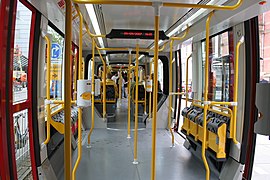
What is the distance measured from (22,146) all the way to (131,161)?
195cm

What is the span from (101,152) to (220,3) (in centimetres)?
333

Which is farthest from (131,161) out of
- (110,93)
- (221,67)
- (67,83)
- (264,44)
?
(110,93)

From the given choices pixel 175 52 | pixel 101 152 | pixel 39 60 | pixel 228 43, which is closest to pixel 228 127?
pixel 228 43

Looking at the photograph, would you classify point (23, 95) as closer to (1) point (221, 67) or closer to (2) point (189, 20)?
(2) point (189, 20)

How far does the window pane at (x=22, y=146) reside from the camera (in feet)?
9.08

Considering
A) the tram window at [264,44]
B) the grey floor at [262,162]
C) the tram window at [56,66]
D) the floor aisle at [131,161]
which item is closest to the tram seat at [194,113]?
the floor aisle at [131,161]

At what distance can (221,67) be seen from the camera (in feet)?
14.5

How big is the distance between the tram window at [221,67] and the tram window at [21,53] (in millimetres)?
2830

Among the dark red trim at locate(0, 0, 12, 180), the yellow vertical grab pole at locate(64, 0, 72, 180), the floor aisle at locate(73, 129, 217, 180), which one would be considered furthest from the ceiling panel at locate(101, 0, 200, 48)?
the floor aisle at locate(73, 129, 217, 180)

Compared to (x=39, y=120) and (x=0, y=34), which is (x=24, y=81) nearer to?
(x=39, y=120)

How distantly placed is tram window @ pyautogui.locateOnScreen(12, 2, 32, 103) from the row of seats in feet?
8.29

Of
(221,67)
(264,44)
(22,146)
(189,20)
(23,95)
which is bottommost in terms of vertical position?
(22,146)

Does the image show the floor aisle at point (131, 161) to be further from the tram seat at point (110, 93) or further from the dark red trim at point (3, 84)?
the tram seat at point (110, 93)

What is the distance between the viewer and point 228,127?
366 cm
